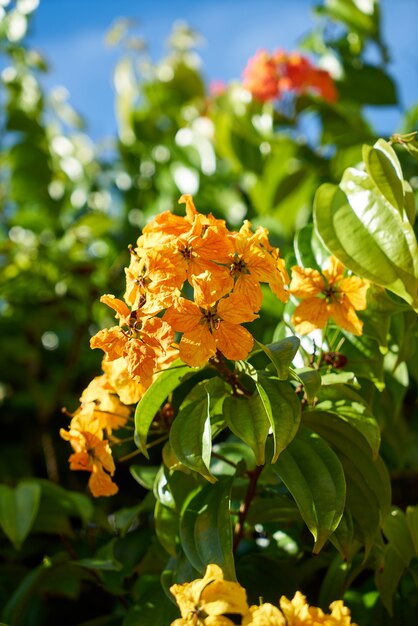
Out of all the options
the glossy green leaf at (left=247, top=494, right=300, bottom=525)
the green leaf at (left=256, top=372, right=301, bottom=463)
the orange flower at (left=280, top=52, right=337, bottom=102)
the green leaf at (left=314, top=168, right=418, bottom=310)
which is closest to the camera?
the green leaf at (left=256, top=372, right=301, bottom=463)

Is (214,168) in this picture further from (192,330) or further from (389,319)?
(192,330)

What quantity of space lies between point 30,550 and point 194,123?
1.42 metres

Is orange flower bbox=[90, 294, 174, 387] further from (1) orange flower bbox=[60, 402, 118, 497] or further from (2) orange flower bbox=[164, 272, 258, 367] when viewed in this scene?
(1) orange flower bbox=[60, 402, 118, 497]

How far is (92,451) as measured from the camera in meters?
0.98

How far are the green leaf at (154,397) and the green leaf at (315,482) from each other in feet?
0.48

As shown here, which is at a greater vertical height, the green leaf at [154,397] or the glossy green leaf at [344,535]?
the green leaf at [154,397]

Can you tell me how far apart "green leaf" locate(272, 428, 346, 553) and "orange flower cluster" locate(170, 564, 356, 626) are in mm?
122

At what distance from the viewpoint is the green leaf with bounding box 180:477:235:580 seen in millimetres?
867

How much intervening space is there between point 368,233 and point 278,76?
4.53ft

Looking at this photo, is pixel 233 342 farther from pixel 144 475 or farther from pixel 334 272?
pixel 144 475

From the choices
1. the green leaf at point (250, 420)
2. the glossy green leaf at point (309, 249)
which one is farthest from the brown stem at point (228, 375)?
the glossy green leaf at point (309, 249)

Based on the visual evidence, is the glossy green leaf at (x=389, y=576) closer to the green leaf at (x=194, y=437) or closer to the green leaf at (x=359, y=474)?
the green leaf at (x=359, y=474)

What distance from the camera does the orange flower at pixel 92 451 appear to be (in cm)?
98

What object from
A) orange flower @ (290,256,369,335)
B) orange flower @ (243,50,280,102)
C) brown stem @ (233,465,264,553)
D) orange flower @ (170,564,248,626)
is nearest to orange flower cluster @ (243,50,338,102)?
orange flower @ (243,50,280,102)
